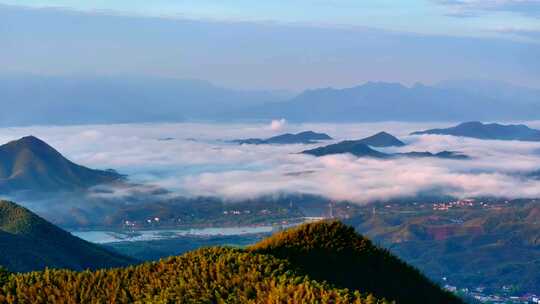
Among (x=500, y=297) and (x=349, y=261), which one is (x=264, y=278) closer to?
(x=349, y=261)

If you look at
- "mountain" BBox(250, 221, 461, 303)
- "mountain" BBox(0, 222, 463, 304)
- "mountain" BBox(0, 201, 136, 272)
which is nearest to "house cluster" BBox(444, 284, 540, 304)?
"mountain" BBox(0, 201, 136, 272)

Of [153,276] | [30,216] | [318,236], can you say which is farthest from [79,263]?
[153,276]

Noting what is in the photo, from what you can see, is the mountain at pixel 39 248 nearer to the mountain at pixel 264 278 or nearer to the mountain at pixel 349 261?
the mountain at pixel 349 261

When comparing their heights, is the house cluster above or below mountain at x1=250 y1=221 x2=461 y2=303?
below

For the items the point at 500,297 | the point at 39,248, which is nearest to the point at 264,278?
the point at 39,248

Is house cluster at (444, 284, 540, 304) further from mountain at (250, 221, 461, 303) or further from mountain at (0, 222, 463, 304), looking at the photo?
mountain at (0, 222, 463, 304)

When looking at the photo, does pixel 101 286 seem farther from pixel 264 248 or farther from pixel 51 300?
pixel 264 248

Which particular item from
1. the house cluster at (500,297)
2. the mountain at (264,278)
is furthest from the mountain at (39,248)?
the house cluster at (500,297)
